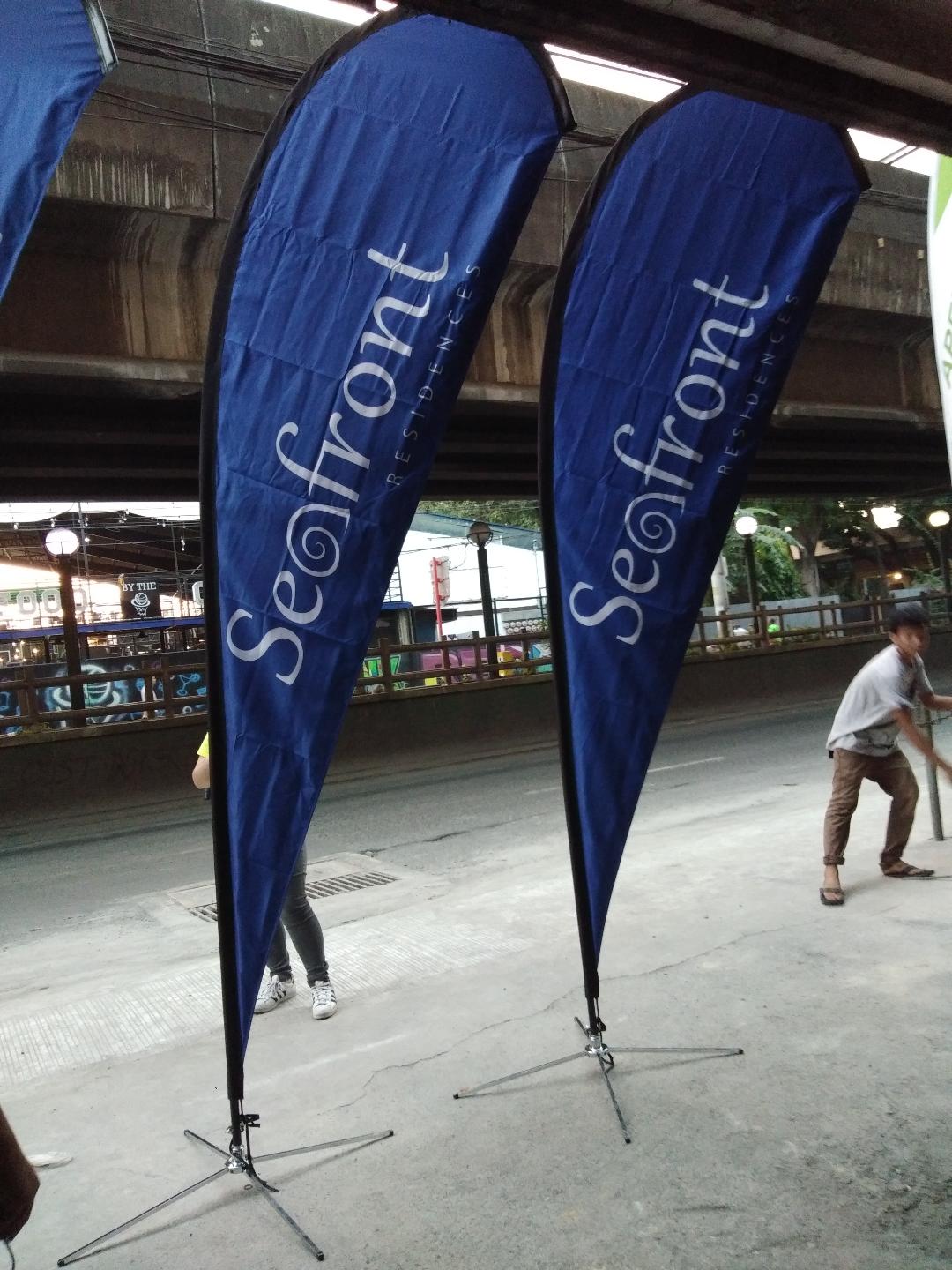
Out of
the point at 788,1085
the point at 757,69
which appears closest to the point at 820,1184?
the point at 788,1085

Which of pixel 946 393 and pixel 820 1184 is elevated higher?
pixel 946 393

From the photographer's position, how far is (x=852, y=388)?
53.2 feet

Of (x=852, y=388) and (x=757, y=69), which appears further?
(x=852, y=388)

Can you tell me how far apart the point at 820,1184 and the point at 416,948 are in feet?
10.7

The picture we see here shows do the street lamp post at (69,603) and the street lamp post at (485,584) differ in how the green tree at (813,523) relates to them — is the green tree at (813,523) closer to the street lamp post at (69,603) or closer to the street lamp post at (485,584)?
the street lamp post at (485,584)

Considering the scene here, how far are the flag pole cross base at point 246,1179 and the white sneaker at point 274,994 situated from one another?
1.31 metres

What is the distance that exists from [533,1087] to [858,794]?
3.37 metres

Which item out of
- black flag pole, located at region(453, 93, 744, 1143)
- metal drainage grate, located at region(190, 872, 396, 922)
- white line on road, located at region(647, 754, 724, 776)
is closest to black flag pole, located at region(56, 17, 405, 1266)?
black flag pole, located at region(453, 93, 744, 1143)

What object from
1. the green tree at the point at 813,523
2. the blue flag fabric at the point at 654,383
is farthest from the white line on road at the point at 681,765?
the green tree at the point at 813,523

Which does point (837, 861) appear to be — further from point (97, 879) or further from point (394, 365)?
point (97, 879)

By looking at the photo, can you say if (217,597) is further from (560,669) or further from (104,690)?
(104,690)

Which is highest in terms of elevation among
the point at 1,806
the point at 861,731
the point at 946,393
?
the point at 946,393

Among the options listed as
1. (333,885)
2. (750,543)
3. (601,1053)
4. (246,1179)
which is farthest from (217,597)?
(750,543)

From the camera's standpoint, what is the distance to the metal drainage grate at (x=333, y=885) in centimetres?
790
